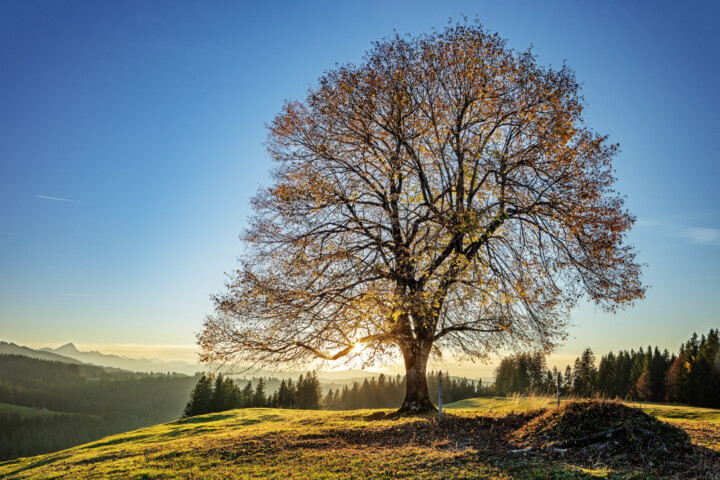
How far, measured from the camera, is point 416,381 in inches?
694

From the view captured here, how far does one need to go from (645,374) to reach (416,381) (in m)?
65.6

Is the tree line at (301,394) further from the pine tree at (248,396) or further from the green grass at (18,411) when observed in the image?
the green grass at (18,411)

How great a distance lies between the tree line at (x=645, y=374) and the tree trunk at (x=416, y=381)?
31.6m

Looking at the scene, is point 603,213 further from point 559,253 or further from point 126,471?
point 126,471

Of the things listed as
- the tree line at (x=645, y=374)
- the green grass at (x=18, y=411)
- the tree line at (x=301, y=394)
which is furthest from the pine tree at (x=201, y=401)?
the green grass at (x=18, y=411)

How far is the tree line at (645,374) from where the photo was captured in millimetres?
52938

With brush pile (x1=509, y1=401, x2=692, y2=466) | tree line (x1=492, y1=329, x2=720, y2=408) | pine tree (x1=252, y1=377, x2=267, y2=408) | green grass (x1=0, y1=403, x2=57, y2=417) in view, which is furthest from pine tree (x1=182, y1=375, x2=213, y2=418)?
green grass (x1=0, y1=403, x2=57, y2=417)

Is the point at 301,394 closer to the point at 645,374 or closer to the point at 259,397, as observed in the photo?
the point at 259,397

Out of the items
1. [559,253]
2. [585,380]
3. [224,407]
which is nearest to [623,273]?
[559,253]

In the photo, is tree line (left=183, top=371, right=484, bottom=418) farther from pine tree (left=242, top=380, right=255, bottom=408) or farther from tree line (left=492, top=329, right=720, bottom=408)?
tree line (left=492, top=329, right=720, bottom=408)

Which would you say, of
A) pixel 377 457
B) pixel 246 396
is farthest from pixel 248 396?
pixel 377 457

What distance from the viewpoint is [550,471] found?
24.6 feet

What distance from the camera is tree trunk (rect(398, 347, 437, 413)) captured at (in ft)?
57.2

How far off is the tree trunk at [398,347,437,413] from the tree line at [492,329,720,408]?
1243 inches
